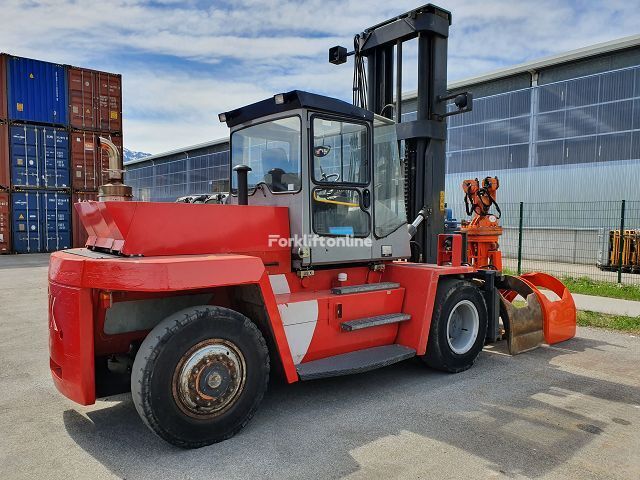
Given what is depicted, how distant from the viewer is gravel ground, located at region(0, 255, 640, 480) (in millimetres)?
3242

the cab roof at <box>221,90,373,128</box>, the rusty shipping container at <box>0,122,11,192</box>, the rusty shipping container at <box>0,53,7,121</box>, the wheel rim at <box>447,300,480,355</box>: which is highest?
the rusty shipping container at <box>0,53,7,121</box>

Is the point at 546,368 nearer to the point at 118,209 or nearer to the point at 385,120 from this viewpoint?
the point at 385,120

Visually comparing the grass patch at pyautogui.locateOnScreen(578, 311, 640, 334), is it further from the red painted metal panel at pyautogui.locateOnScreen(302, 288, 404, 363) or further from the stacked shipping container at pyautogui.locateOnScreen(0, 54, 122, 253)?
the stacked shipping container at pyautogui.locateOnScreen(0, 54, 122, 253)

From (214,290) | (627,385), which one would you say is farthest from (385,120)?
(627,385)

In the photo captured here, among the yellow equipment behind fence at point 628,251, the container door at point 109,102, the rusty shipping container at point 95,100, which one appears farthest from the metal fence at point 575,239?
the rusty shipping container at point 95,100

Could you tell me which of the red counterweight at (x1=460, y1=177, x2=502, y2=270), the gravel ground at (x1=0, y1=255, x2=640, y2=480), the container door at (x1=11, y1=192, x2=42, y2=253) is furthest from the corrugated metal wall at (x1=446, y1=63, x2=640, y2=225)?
the container door at (x1=11, y1=192, x2=42, y2=253)

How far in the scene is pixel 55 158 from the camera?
63.0 feet

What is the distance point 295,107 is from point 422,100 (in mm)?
2185

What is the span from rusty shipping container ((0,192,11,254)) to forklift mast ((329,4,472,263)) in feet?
56.1

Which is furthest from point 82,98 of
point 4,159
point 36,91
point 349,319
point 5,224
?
point 349,319

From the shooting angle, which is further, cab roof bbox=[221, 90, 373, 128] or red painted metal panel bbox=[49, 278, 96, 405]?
cab roof bbox=[221, 90, 373, 128]

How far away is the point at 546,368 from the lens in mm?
5461

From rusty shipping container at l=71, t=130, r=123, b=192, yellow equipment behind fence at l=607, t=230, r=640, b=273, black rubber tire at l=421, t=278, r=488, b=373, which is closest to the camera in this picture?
black rubber tire at l=421, t=278, r=488, b=373

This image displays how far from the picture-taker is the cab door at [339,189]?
14.4 feet
